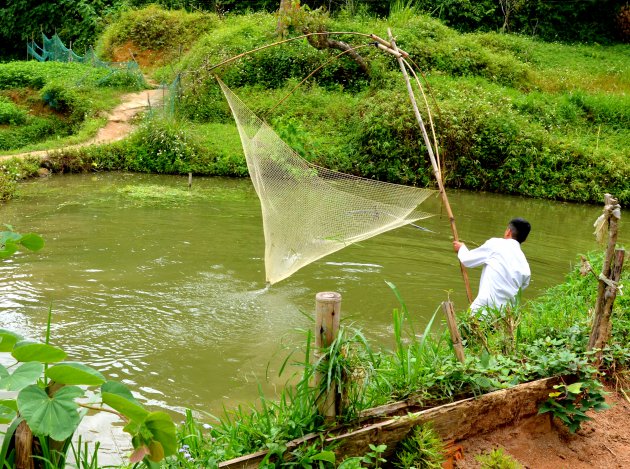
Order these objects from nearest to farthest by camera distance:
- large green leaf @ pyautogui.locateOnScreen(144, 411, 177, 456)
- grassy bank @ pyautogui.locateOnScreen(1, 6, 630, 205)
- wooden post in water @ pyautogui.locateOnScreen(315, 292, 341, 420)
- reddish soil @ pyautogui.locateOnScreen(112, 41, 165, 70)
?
large green leaf @ pyautogui.locateOnScreen(144, 411, 177, 456) → wooden post in water @ pyautogui.locateOnScreen(315, 292, 341, 420) → grassy bank @ pyautogui.locateOnScreen(1, 6, 630, 205) → reddish soil @ pyautogui.locateOnScreen(112, 41, 165, 70)

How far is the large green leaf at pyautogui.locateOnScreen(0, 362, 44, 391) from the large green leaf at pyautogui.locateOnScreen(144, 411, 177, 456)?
32cm

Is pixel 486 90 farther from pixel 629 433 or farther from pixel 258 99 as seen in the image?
pixel 629 433

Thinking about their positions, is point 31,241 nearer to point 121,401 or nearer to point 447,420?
point 121,401

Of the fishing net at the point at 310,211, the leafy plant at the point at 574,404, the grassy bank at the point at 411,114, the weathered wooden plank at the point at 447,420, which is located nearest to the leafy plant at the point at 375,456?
the weathered wooden plank at the point at 447,420

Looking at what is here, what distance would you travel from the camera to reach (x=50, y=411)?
69.5 inches

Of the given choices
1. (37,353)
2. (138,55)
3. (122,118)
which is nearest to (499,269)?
(37,353)

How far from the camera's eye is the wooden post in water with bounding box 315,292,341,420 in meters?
2.78

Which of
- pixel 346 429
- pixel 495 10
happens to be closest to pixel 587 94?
pixel 495 10

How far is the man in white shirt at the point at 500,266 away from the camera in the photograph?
4.55 metres

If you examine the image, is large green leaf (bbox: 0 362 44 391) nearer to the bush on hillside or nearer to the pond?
the pond

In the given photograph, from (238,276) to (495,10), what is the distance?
16.3 meters

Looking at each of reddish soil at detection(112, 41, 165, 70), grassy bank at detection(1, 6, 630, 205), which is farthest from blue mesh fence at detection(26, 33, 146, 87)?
grassy bank at detection(1, 6, 630, 205)

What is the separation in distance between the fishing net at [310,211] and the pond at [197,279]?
67cm

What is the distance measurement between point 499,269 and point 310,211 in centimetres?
159
